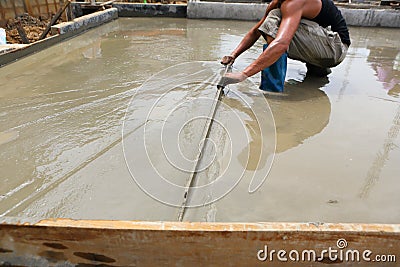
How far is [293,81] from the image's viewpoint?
10.4 ft

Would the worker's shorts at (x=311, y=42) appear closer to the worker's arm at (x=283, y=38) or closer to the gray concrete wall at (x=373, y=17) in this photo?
the worker's arm at (x=283, y=38)

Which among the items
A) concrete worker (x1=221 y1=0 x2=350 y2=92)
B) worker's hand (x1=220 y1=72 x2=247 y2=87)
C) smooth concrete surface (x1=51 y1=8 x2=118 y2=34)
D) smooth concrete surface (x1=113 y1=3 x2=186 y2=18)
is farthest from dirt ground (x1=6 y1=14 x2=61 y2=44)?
worker's hand (x1=220 y1=72 x2=247 y2=87)

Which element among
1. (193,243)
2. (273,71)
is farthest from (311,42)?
(193,243)

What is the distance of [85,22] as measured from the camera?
515cm

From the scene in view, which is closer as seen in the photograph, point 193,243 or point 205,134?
point 193,243

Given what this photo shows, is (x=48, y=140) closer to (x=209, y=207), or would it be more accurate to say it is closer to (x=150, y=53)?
(x=209, y=207)

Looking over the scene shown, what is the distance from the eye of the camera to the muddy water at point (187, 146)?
1515 millimetres

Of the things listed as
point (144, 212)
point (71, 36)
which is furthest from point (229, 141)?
point (71, 36)

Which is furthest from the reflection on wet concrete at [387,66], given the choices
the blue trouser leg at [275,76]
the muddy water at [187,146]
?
the blue trouser leg at [275,76]

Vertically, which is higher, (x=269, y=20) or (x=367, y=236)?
(x=269, y=20)

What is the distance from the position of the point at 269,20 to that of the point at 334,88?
2.90 ft

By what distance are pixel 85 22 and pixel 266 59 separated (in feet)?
12.2

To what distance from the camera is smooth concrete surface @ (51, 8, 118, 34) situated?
4.50m

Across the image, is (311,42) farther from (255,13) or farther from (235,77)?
(255,13)
